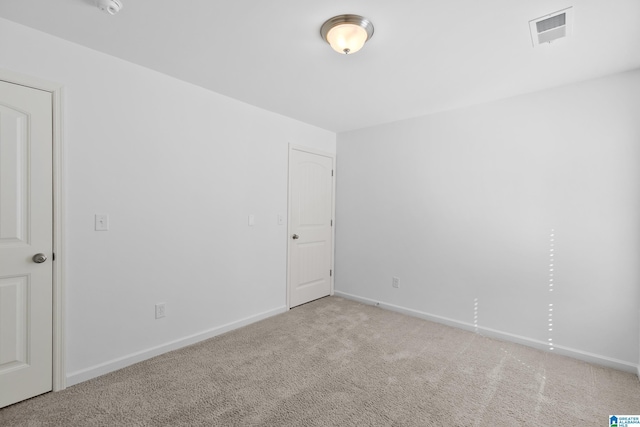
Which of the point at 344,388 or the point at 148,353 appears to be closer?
the point at 344,388

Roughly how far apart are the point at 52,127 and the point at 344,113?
2.64m

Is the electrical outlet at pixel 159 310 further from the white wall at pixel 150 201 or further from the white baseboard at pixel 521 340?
the white baseboard at pixel 521 340

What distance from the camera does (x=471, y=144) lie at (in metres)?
3.22

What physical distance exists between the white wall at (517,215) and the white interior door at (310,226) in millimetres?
483

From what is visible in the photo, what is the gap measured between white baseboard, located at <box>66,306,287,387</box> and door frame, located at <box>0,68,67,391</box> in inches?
4.3

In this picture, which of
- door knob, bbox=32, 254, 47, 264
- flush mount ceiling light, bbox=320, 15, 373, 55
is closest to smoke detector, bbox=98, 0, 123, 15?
flush mount ceiling light, bbox=320, 15, 373, 55

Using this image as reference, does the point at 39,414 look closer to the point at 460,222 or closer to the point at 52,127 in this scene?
the point at 52,127

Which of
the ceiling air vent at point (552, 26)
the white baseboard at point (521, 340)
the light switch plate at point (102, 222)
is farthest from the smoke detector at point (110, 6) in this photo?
the white baseboard at point (521, 340)

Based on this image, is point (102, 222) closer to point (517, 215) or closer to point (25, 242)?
point (25, 242)

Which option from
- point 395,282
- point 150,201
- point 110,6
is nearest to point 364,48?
point 110,6

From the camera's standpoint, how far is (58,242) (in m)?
2.06

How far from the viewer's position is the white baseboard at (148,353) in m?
2.19

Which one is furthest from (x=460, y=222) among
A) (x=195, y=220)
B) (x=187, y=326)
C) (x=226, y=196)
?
(x=187, y=326)
